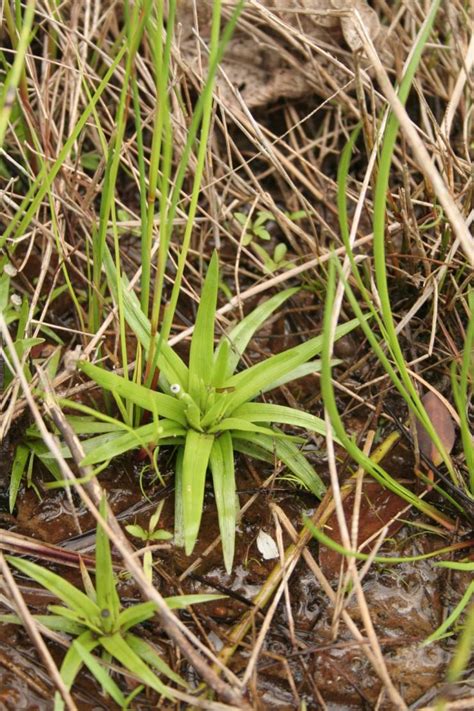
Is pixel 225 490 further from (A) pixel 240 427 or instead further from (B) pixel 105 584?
(B) pixel 105 584

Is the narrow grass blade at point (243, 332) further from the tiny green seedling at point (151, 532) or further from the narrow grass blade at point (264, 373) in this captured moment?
the tiny green seedling at point (151, 532)

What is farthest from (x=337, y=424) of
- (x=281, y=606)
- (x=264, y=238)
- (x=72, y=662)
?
(x=264, y=238)

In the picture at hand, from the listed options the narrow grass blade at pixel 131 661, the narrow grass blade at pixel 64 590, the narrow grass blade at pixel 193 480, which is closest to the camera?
the narrow grass blade at pixel 131 661

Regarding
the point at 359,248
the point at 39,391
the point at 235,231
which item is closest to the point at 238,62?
the point at 235,231

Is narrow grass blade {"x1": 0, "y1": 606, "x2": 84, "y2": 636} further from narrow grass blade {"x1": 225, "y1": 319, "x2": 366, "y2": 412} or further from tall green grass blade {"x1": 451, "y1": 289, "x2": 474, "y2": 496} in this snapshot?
tall green grass blade {"x1": 451, "y1": 289, "x2": 474, "y2": 496}

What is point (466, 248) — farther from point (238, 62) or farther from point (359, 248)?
point (238, 62)

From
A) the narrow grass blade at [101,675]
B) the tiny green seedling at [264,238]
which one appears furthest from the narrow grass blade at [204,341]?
the narrow grass blade at [101,675]
